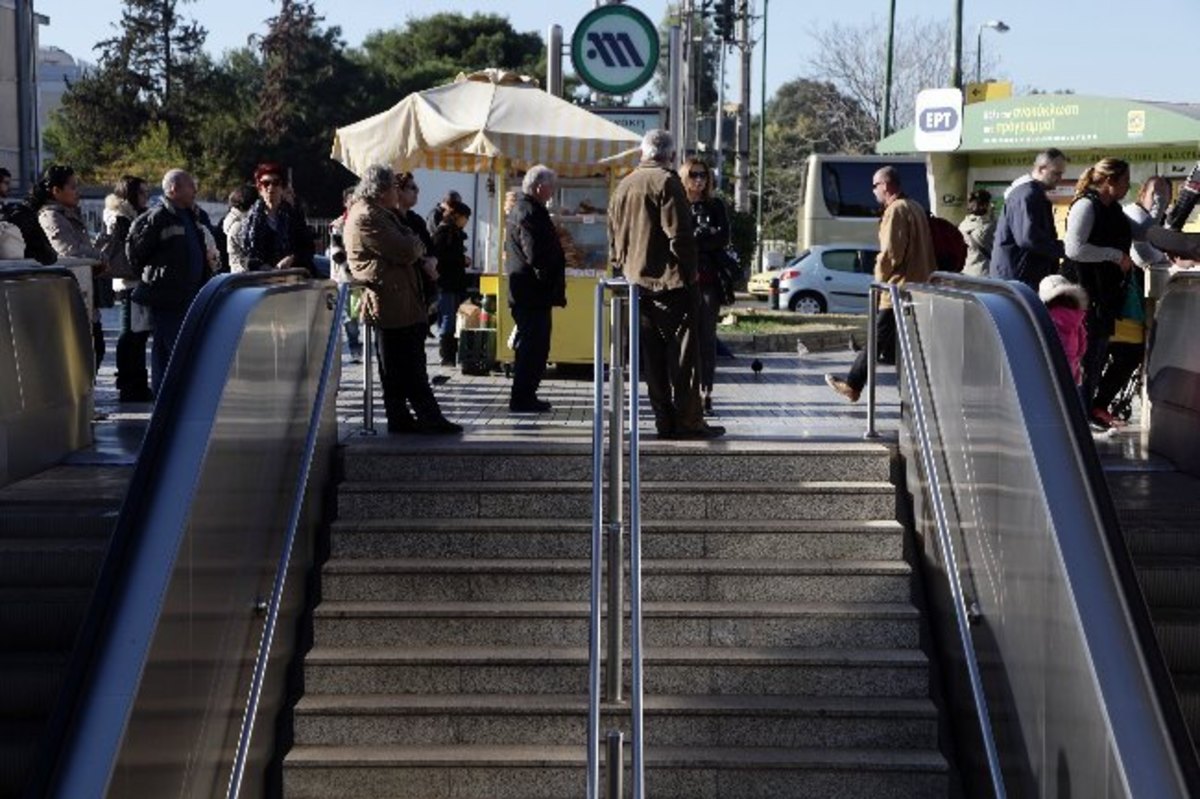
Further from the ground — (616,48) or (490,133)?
(616,48)

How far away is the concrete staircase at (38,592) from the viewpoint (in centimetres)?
720

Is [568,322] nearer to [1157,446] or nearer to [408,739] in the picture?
[1157,446]

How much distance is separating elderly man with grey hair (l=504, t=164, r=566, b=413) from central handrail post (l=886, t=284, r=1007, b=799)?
3.10m

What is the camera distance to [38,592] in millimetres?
7867

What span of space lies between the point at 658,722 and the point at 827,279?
94.7 feet

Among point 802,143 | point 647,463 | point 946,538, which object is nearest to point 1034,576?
point 946,538

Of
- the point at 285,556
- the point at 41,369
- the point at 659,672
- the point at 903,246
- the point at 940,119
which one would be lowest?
the point at 659,672

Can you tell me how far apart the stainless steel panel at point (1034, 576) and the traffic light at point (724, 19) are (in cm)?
2514

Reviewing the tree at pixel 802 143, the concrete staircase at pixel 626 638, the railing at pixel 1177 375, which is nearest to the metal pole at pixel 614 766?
the concrete staircase at pixel 626 638

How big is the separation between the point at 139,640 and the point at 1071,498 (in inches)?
121

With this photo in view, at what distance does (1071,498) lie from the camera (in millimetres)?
6109

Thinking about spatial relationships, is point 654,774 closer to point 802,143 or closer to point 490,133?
point 490,133

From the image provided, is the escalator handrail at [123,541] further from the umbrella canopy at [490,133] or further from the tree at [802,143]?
the tree at [802,143]

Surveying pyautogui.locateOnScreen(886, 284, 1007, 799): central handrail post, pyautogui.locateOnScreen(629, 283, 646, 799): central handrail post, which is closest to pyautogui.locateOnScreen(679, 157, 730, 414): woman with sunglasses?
pyautogui.locateOnScreen(886, 284, 1007, 799): central handrail post
